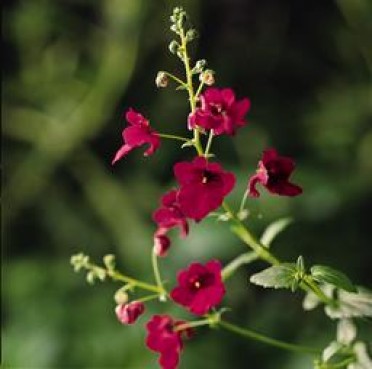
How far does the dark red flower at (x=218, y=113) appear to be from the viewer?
3.71 feet

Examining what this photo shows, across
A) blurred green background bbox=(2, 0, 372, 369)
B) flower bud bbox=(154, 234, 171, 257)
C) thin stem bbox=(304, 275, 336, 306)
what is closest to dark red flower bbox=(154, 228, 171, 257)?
flower bud bbox=(154, 234, 171, 257)

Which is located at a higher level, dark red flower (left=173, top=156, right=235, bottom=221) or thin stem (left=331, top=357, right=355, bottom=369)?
dark red flower (left=173, top=156, right=235, bottom=221)

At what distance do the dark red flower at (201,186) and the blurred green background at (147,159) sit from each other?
137 centimetres

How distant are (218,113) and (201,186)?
101 millimetres

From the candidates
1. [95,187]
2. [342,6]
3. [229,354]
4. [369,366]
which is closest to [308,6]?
[342,6]

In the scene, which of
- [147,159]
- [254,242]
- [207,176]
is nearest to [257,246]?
[254,242]

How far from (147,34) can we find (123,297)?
180 centimetres

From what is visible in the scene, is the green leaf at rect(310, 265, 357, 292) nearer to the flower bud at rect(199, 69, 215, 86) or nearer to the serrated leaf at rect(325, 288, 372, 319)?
the serrated leaf at rect(325, 288, 372, 319)

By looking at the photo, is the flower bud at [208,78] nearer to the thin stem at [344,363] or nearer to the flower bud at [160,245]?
the flower bud at [160,245]

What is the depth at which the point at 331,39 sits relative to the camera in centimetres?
308

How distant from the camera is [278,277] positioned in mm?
1134

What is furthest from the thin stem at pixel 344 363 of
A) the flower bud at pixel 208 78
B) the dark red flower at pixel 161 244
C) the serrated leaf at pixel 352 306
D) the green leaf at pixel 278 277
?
the flower bud at pixel 208 78

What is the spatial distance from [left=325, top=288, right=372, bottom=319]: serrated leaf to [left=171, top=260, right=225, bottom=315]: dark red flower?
19 cm

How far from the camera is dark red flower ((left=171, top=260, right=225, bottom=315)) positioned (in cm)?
115
